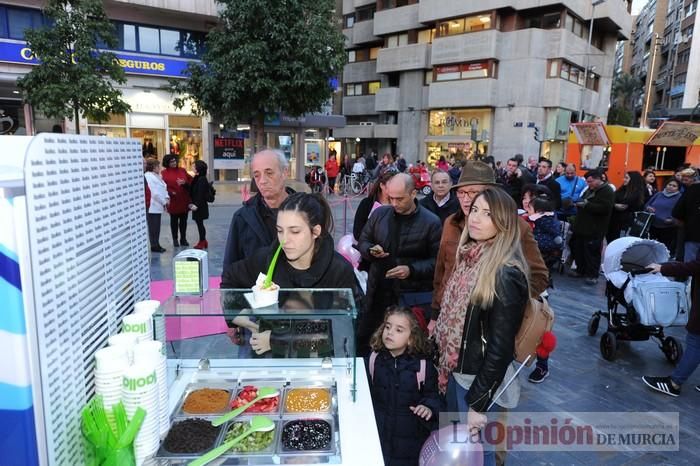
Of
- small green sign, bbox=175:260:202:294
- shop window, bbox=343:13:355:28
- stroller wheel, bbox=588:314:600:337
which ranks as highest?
shop window, bbox=343:13:355:28

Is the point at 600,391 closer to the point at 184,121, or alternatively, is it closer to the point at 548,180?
the point at 548,180

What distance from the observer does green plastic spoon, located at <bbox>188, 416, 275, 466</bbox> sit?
1.47 m

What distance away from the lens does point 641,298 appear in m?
4.70

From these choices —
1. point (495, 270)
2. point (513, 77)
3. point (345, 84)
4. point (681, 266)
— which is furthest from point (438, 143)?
point (495, 270)

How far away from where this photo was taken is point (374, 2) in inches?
1420

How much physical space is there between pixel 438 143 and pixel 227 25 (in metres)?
20.3

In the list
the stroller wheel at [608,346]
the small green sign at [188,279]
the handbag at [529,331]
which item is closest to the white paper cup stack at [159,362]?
the small green sign at [188,279]

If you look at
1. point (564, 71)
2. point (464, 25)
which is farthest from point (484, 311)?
point (464, 25)

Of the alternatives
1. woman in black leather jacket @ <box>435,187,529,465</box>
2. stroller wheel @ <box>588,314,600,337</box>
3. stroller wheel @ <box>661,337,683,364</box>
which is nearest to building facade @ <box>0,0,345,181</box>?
stroller wheel @ <box>588,314,600,337</box>

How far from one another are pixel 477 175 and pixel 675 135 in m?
18.4

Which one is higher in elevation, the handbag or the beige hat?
the beige hat

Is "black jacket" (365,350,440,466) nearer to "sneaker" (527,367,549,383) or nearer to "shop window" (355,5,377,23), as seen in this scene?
"sneaker" (527,367,549,383)

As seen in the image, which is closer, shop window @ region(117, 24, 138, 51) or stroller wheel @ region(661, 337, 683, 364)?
stroller wheel @ region(661, 337, 683, 364)

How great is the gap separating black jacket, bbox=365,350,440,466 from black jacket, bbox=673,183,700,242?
5.82 m
